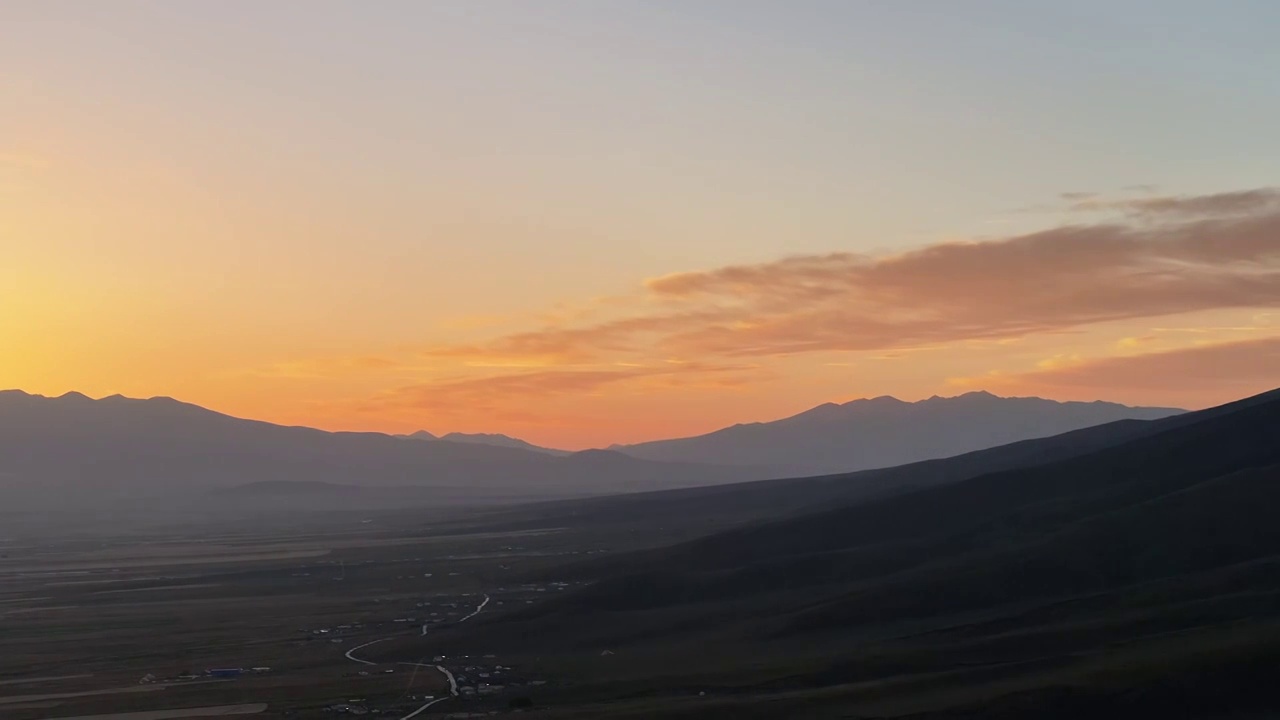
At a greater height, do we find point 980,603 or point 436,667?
point 980,603

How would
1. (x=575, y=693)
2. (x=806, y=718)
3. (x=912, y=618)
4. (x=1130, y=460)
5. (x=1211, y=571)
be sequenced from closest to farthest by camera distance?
(x=806, y=718) → (x=575, y=693) → (x=1211, y=571) → (x=912, y=618) → (x=1130, y=460)

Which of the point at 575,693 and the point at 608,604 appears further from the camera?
the point at 608,604

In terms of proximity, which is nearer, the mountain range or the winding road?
the mountain range

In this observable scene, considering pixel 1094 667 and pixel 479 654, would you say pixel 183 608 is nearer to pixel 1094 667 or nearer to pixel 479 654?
pixel 479 654

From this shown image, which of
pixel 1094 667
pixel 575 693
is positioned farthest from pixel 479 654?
pixel 1094 667

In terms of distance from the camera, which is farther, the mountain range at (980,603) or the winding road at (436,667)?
the winding road at (436,667)

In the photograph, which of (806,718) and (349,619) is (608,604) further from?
(806,718)

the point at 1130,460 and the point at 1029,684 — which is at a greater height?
the point at 1130,460

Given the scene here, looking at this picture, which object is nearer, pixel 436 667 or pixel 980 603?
pixel 436 667

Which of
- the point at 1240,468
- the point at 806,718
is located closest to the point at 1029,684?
the point at 806,718

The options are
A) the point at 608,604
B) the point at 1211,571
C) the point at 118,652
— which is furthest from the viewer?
the point at 608,604
